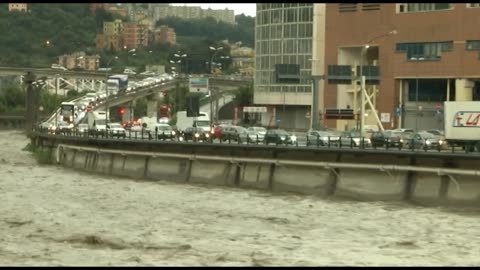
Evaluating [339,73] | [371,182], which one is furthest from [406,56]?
[371,182]

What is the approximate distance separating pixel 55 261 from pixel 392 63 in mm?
89247

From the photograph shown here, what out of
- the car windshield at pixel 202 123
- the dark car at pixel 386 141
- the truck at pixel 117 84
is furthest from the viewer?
the truck at pixel 117 84

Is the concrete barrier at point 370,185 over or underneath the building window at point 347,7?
underneath

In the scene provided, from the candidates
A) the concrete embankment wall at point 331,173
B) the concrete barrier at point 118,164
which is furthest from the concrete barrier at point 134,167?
the concrete barrier at point 118,164

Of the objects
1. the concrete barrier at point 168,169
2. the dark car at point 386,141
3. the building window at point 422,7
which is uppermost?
the building window at point 422,7

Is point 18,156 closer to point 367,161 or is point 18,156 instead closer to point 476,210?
point 367,161

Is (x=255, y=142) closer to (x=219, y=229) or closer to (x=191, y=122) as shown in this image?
(x=219, y=229)

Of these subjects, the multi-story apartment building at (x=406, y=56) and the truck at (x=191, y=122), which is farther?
the multi-story apartment building at (x=406, y=56)

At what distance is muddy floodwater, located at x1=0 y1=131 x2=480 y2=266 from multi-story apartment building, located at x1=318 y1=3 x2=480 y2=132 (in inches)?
1900

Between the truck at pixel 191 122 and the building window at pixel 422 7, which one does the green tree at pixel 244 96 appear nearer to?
the building window at pixel 422 7

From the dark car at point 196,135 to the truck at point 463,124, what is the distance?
65.6 feet

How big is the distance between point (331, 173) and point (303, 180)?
2.45 m

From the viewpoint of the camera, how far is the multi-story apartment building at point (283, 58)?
471 feet

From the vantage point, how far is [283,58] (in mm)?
148250
